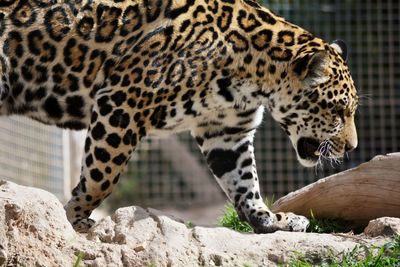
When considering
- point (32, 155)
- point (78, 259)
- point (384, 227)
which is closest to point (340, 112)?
point (384, 227)

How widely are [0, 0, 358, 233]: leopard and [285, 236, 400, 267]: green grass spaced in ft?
3.72

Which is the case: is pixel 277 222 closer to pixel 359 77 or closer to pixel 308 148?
pixel 308 148

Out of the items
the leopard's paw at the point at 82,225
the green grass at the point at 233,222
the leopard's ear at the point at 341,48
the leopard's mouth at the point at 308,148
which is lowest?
the green grass at the point at 233,222

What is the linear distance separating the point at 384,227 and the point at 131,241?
6.48 feet

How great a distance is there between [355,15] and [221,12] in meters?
8.78

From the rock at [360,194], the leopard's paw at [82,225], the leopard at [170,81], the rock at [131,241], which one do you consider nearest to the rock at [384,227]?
the rock at [131,241]

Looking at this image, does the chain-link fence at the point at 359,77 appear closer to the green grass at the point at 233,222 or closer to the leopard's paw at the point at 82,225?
the green grass at the point at 233,222

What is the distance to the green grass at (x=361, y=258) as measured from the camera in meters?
6.64

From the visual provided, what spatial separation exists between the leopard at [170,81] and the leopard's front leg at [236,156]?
0.01 meters

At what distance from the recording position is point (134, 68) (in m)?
7.96

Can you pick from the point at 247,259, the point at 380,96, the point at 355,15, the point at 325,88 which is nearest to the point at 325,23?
the point at 355,15

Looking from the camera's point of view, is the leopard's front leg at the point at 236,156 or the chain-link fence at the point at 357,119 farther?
the chain-link fence at the point at 357,119

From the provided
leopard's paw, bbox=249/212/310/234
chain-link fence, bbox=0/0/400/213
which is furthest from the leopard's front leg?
chain-link fence, bbox=0/0/400/213

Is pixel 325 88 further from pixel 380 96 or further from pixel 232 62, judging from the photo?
pixel 380 96
